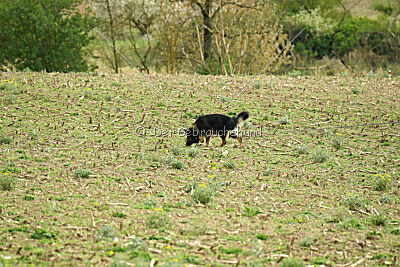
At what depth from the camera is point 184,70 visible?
811 inches

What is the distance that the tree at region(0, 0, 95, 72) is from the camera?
51.4ft

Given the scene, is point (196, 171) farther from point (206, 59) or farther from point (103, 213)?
point (206, 59)

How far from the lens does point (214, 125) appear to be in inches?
296

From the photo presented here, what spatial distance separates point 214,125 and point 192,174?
2.89 ft

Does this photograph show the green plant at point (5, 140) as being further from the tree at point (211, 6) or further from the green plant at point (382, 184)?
the tree at point (211, 6)

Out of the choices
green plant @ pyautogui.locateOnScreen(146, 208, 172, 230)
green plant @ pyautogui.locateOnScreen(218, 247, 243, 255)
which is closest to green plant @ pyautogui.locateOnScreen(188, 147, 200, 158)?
green plant @ pyautogui.locateOnScreen(146, 208, 172, 230)

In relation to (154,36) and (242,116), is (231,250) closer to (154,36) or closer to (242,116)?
(242,116)

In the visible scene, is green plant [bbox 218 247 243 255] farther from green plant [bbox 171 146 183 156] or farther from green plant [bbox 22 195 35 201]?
green plant [bbox 171 146 183 156]

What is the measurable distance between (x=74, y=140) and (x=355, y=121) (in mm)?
6048

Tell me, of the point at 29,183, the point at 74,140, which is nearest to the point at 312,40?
the point at 74,140

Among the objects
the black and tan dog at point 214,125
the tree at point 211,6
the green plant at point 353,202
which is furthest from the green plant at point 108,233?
the tree at point 211,6

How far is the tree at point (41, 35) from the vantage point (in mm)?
15664

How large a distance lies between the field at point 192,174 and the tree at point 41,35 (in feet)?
12.1

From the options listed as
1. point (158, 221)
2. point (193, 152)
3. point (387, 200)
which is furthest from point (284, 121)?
point (158, 221)
